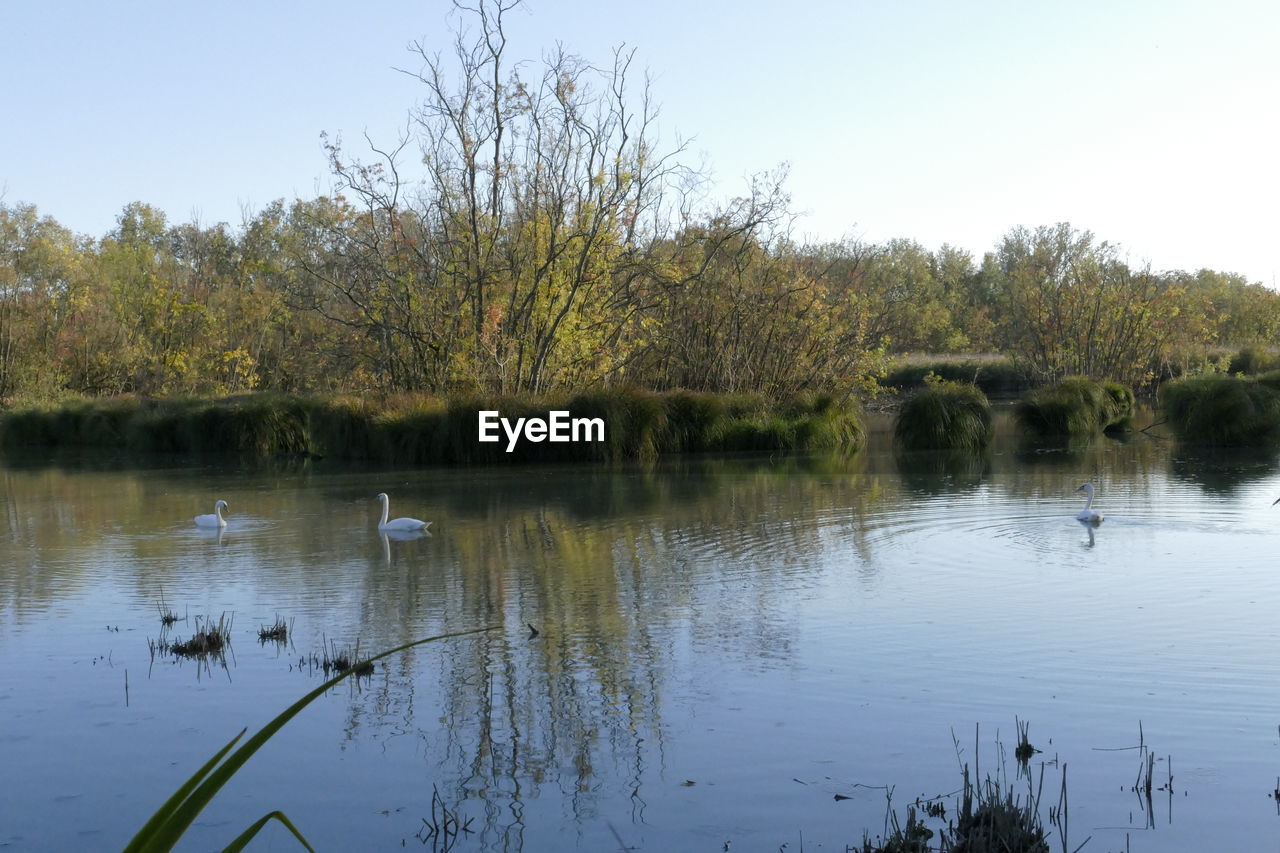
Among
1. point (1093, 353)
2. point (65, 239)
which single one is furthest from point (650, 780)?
point (65, 239)

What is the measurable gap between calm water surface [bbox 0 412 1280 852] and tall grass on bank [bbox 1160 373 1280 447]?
9510 mm

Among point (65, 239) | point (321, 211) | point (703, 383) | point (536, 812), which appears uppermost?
point (65, 239)

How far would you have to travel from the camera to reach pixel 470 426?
19438 millimetres

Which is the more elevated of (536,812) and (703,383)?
(703,383)

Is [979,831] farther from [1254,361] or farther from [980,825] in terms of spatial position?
[1254,361]

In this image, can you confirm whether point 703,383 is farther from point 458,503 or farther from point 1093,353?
point 1093,353

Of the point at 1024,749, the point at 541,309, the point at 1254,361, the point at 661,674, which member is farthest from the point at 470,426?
the point at 1254,361

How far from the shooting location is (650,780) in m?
4.46

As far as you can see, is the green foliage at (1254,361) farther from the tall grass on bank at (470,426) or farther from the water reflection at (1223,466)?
the tall grass on bank at (470,426)

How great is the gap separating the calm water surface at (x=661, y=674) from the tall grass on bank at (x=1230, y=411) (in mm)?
9510

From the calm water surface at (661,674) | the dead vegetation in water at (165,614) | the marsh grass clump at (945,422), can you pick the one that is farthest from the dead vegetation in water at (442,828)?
Result: the marsh grass clump at (945,422)

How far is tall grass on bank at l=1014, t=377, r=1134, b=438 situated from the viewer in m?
23.6

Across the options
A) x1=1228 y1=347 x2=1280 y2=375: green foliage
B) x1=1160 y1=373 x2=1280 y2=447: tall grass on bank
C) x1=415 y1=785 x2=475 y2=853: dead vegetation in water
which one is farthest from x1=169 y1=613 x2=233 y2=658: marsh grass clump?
x1=1228 y1=347 x2=1280 y2=375: green foliage

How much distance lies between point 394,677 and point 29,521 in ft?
30.5
